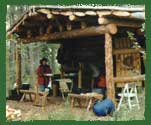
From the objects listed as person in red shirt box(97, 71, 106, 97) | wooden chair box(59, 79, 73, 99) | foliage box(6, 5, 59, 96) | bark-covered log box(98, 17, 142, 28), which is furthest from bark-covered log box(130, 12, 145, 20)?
wooden chair box(59, 79, 73, 99)

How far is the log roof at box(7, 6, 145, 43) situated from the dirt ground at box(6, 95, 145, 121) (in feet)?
5.73

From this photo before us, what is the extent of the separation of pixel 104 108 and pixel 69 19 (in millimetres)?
2439

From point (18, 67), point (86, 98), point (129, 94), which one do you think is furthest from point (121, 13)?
point (18, 67)

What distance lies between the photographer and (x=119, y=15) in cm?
1121

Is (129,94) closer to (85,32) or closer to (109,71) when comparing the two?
(109,71)

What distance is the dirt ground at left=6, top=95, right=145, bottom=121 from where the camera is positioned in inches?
433

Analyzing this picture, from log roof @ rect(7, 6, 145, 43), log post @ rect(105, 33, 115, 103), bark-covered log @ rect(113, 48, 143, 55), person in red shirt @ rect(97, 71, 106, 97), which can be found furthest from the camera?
bark-covered log @ rect(113, 48, 143, 55)

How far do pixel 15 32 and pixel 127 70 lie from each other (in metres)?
3.10

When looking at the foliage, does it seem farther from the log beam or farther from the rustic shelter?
the log beam

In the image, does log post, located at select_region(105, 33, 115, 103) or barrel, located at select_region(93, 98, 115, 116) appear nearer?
barrel, located at select_region(93, 98, 115, 116)

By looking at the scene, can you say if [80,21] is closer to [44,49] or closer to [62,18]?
[62,18]

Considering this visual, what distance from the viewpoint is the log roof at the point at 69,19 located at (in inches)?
443

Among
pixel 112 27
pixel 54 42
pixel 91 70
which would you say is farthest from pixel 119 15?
A: pixel 54 42

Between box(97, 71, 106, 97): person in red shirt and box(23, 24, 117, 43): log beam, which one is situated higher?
box(23, 24, 117, 43): log beam
